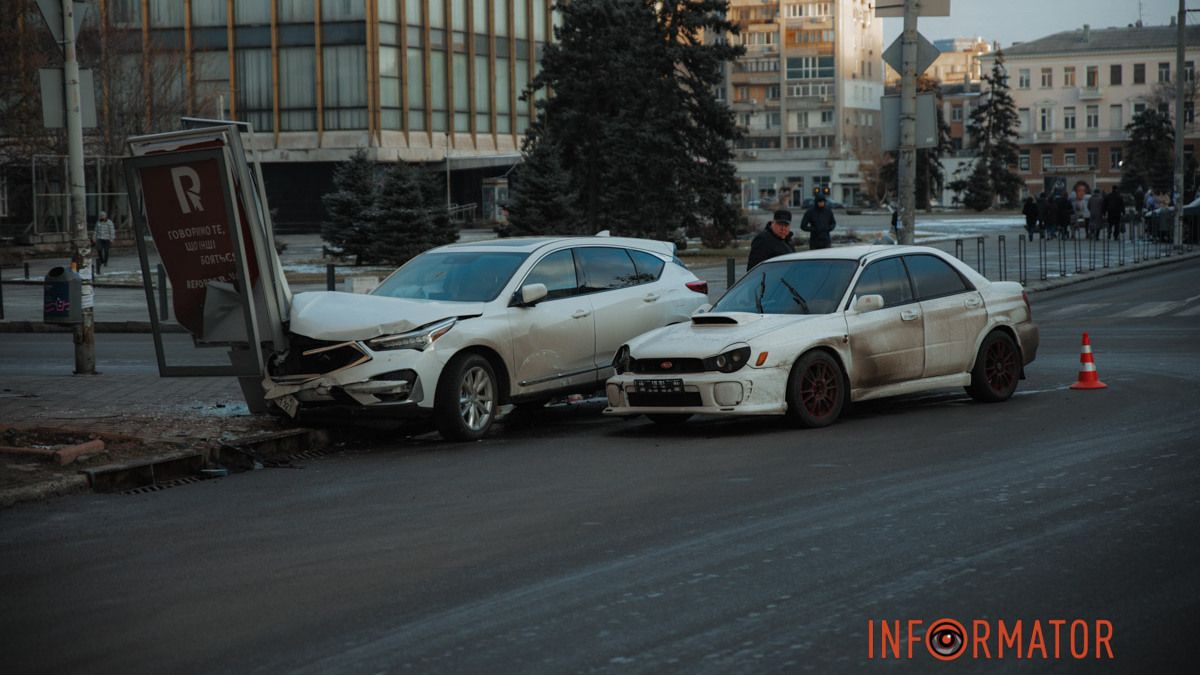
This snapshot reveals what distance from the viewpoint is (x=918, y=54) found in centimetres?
2227

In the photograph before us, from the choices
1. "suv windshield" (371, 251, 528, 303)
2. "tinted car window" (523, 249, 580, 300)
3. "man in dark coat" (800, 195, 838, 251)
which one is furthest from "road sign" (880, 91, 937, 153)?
"suv windshield" (371, 251, 528, 303)

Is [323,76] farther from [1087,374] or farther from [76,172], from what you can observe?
[1087,374]

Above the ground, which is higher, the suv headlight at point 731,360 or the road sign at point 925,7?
the road sign at point 925,7

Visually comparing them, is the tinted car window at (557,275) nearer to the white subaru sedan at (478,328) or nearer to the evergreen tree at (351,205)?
the white subaru sedan at (478,328)

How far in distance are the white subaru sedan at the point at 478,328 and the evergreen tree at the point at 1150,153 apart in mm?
98075

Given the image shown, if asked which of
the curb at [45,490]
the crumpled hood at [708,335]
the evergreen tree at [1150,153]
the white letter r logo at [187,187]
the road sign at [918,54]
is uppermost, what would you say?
the evergreen tree at [1150,153]

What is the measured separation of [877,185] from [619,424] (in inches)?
4365

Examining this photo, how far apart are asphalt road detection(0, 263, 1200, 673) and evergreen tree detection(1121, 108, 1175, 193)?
100151 millimetres

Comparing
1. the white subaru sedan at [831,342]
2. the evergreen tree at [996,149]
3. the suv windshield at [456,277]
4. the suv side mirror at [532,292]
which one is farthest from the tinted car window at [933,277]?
the evergreen tree at [996,149]

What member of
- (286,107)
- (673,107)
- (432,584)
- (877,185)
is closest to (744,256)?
(673,107)

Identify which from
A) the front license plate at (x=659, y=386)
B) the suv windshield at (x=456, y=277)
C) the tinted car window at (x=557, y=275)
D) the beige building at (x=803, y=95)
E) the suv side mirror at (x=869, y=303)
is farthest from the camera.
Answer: the beige building at (x=803, y=95)

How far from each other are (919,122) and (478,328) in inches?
473

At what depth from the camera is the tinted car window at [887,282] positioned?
13.0 meters

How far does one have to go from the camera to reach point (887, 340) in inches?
505
